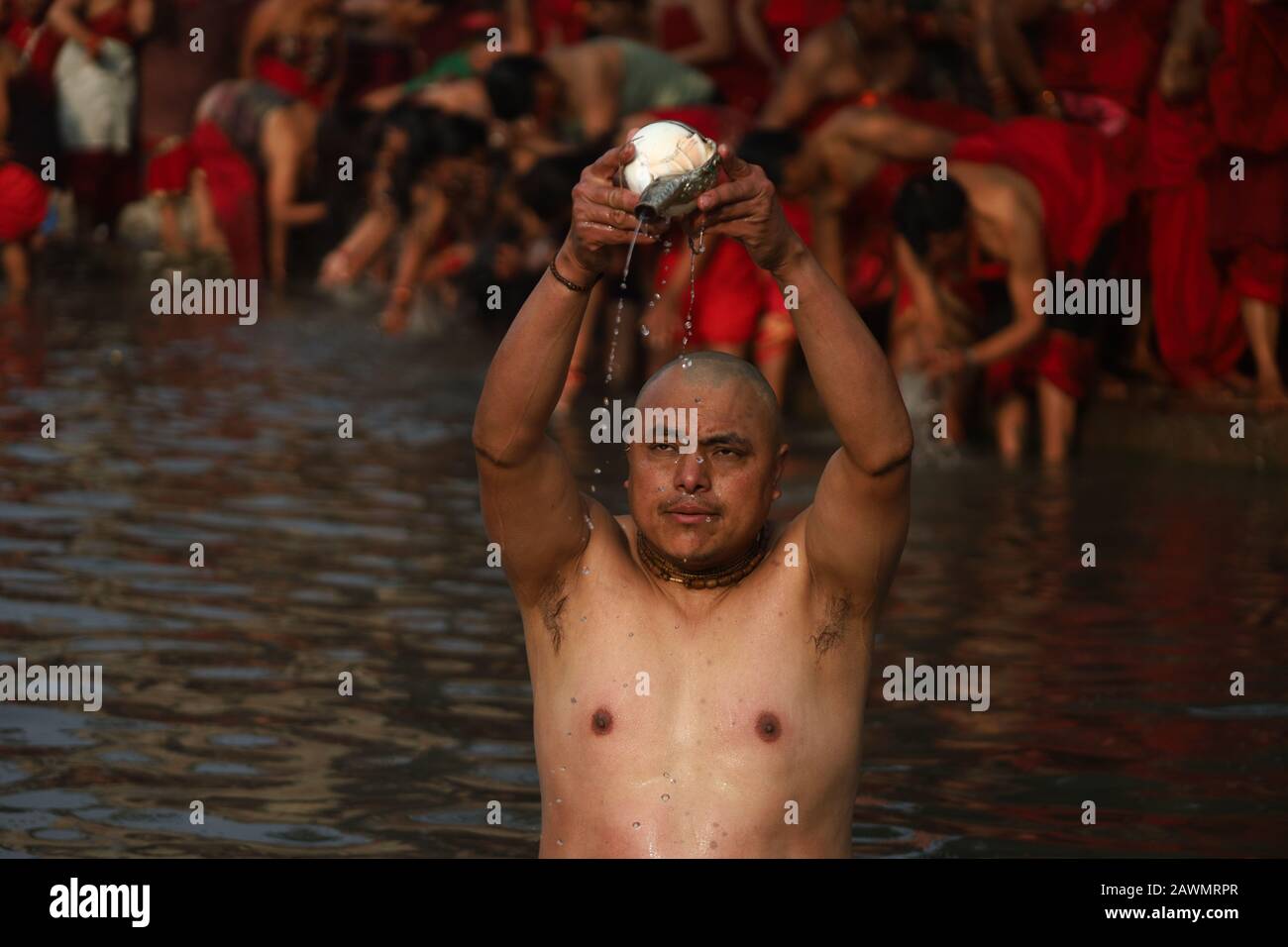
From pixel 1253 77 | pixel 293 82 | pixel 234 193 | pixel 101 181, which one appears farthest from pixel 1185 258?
pixel 101 181

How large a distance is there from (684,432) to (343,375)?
29.7ft

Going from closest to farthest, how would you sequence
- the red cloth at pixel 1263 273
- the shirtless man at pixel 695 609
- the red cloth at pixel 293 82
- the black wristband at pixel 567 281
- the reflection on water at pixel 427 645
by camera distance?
the black wristband at pixel 567 281 → the shirtless man at pixel 695 609 → the reflection on water at pixel 427 645 → the red cloth at pixel 1263 273 → the red cloth at pixel 293 82

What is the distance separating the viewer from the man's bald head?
14.9 ft

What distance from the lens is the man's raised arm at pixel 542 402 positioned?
165 inches

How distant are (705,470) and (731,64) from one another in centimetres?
982

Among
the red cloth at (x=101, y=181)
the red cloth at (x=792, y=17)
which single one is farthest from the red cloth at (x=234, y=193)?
the red cloth at (x=792, y=17)

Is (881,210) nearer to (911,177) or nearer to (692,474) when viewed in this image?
(911,177)

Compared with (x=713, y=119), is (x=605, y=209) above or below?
below

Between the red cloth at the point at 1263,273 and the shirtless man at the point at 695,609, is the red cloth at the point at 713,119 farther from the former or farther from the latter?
the shirtless man at the point at 695,609

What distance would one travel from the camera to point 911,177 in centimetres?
1102

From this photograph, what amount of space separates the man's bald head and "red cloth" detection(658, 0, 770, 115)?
9514 millimetres

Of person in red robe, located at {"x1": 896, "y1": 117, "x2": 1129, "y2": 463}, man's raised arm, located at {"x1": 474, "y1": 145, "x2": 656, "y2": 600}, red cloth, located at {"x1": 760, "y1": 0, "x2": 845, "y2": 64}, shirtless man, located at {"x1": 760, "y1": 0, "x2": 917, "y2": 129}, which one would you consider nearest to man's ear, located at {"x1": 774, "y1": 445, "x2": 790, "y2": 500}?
man's raised arm, located at {"x1": 474, "y1": 145, "x2": 656, "y2": 600}

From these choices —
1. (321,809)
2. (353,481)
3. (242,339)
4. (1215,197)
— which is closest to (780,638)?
(321,809)

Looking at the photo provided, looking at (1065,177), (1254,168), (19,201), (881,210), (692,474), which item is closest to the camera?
(692,474)
